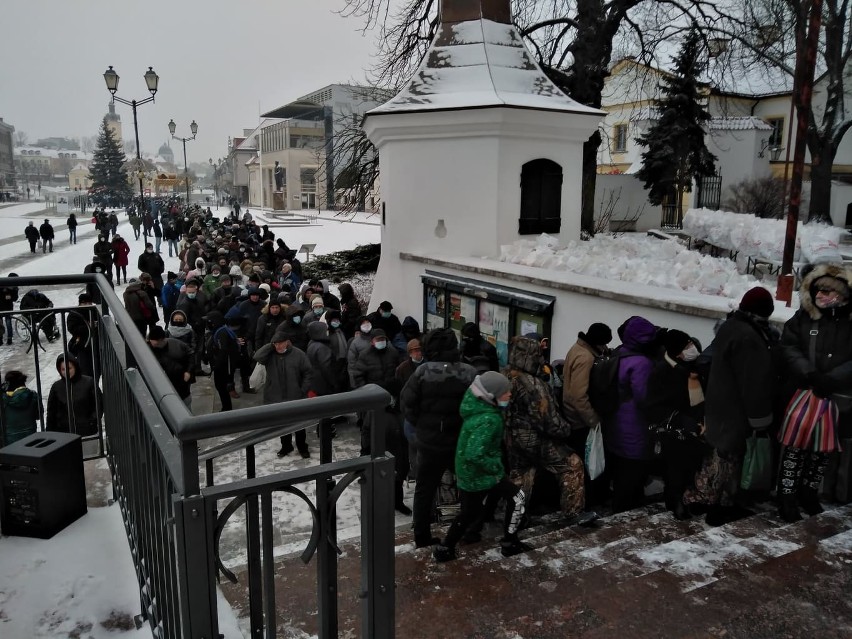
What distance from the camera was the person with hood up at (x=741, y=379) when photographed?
179 inches

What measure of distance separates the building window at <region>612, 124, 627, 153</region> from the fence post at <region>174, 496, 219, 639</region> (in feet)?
152

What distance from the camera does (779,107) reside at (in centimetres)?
4281

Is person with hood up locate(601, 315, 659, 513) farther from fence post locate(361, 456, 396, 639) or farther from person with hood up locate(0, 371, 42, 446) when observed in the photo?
person with hood up locate(0, 371, 42, 446)

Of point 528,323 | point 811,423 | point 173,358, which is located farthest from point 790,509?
point 173,358

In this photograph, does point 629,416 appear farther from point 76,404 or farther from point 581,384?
point 76,404

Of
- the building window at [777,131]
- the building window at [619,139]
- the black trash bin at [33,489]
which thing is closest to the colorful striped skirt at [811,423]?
the black trash bin at [33,489]

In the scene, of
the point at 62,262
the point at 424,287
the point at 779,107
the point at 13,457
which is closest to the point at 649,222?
the point at 779,107

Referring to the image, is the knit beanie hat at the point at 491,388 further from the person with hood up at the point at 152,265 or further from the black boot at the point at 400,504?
the person with hood up at the point at 152,265

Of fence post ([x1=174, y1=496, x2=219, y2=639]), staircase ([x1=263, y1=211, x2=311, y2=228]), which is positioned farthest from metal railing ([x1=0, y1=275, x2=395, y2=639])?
staircase ([x1=263, y1=211, x2=311, y2=228])

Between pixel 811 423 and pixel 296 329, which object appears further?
pixel 296 329

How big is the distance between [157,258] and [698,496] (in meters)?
15.9

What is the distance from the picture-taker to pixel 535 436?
5133 millimetres

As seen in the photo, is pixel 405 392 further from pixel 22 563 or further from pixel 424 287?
pixel 424 287

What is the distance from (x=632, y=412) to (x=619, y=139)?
1710 inches
